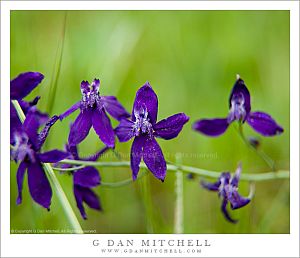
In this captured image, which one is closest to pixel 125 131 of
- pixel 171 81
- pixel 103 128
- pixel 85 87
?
pixel 103 128

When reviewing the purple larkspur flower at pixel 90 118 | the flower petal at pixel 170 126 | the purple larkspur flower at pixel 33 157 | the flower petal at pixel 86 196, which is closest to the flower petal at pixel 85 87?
the purple larkspur flower at pixel 90 118

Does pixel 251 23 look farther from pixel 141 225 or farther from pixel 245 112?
pixel 141 225

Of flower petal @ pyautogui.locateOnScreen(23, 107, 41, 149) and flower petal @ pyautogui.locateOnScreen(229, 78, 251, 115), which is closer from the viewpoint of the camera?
flower petal @ pyautogui.locateOnScreen(23, 107, 41, 149)

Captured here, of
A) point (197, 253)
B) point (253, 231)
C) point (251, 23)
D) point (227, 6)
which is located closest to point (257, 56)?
point (251, 23)

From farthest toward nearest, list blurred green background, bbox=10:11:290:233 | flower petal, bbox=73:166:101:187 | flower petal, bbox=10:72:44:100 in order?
blurred green background, bbox=10:11:290:233 < flower petal, bbox=73:166:101:187 < flower petal, bbox=10:72:44:100

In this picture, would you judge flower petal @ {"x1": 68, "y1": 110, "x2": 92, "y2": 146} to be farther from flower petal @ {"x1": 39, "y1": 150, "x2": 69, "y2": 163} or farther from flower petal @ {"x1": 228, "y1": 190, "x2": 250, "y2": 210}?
flower petal @ {"x1": 228, "y1": 190, "x2": 250, "y2": 210}

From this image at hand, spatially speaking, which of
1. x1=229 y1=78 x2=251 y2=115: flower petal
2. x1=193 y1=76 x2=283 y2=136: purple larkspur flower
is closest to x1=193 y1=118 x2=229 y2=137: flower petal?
x1=193 y1=76 x2=283 y2=136: purple larkspur flower

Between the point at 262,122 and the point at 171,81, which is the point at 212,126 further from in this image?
the point at 171,81

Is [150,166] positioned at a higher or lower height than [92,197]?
higher
